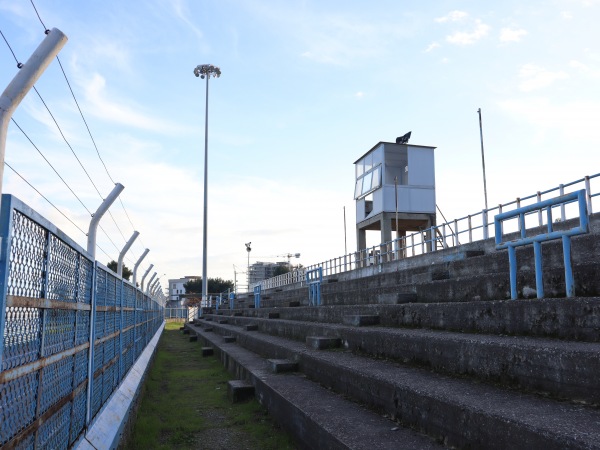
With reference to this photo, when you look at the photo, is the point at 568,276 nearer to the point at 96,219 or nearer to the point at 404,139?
the point at 96,219

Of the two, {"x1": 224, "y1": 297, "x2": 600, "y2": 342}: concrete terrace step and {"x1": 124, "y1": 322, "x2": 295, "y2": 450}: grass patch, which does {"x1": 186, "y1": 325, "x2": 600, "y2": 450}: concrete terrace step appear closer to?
{"x1": 224, "y1": 297, "x2": 600, "y2": 342}: concrete terrace step

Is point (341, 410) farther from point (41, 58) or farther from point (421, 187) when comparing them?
point (421, 187)

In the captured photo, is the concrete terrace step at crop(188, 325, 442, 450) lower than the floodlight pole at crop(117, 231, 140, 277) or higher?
lower

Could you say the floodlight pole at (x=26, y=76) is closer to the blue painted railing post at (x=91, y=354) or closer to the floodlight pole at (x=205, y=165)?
the blue painted railing post at (x=91, y=354)

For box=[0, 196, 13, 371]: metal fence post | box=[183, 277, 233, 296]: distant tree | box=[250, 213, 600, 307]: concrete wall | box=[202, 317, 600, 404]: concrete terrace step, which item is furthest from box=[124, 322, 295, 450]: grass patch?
box=[183, 277, 233, 296]: distant tree

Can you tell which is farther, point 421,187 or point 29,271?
point 421,187

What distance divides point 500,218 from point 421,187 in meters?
18.2

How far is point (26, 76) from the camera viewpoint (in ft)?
9.73

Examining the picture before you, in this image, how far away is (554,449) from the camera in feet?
7.34

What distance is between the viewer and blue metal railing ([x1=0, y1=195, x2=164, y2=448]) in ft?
6.40

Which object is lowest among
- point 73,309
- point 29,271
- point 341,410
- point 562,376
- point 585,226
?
point 341,410

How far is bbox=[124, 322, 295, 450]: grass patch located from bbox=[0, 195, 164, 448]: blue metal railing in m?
1.05

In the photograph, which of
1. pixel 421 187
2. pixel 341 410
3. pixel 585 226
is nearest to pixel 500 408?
pixel 341 410

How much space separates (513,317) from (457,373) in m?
0.66
